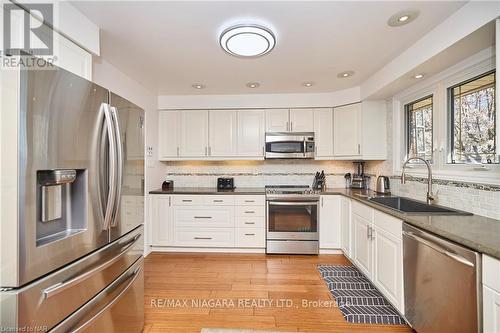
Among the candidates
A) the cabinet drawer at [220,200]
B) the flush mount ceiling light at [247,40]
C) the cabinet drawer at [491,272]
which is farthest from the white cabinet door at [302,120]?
the cabinet drawer at [491,272]

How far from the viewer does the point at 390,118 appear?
307 centimetres

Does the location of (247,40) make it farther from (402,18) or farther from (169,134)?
(169,134)

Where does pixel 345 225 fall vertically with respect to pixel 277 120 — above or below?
below

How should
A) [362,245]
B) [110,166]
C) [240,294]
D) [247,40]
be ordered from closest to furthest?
[110,166]
[247,40]
[240,294]
[362,245]

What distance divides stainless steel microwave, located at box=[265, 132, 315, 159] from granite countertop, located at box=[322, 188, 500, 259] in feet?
5.62

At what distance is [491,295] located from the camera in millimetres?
1076

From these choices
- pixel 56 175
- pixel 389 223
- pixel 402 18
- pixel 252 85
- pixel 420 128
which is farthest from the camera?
pixel 252 85

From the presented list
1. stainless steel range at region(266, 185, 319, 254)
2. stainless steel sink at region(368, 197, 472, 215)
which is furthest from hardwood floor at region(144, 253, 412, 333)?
stainless steel sink at region(368, 197, 472, 215)

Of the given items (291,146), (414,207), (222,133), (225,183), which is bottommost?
(414,207)

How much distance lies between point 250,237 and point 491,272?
249cm

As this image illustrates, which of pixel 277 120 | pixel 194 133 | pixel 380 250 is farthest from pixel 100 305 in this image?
pixel 277 120

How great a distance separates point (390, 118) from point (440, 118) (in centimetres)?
91

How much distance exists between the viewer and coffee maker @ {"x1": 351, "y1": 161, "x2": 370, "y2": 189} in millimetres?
3541

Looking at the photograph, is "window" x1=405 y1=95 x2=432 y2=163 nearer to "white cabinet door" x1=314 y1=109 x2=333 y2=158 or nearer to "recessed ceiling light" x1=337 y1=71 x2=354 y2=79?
"recessed ceiling light" x1=337 y1=71 x2=354 y2=79
